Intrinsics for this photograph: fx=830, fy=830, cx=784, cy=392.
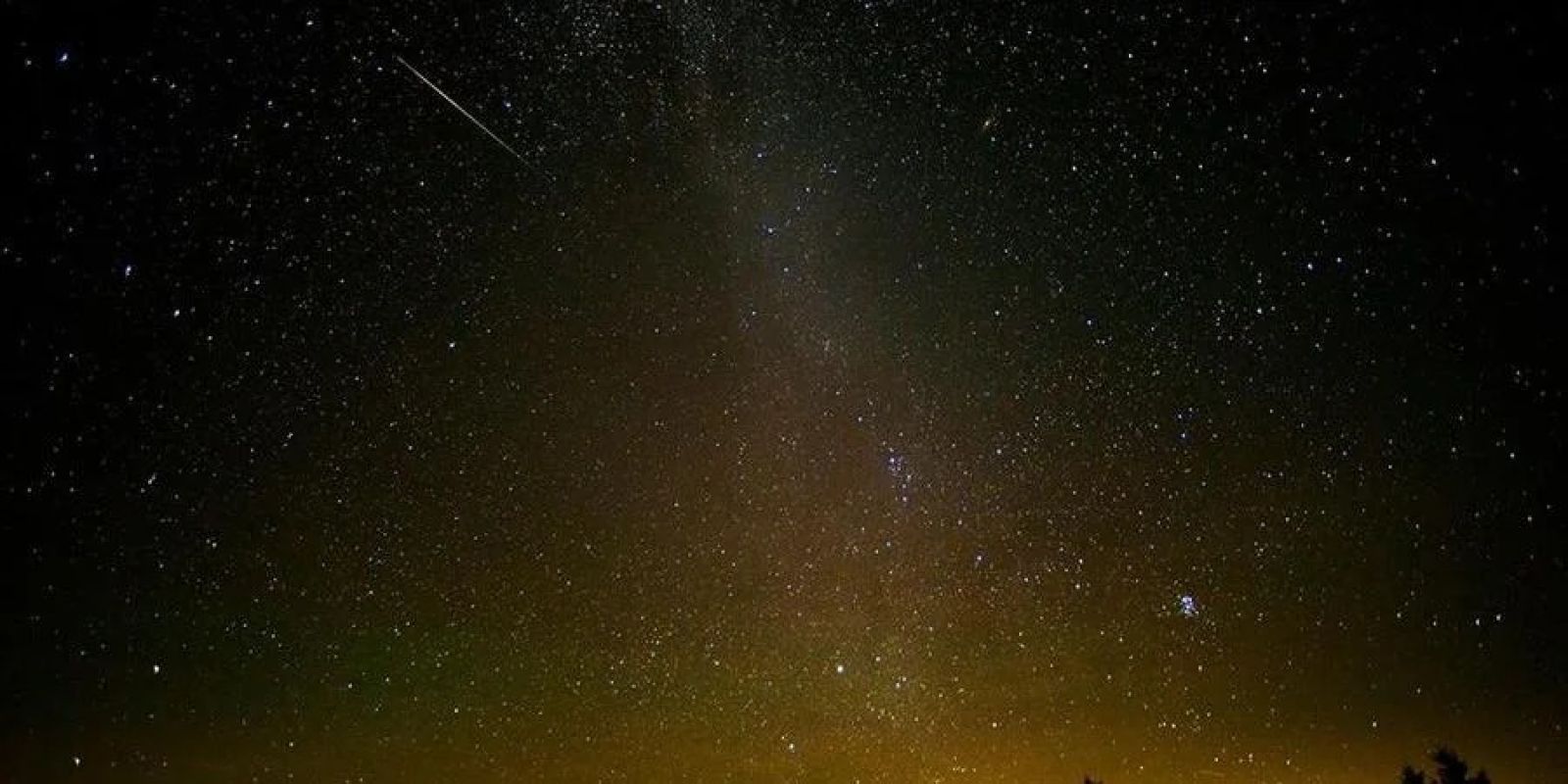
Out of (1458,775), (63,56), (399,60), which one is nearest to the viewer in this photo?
(63,56)

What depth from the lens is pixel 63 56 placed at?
103 inches

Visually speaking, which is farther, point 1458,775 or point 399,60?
point 1458,775

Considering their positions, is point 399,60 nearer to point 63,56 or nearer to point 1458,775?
point 63,56

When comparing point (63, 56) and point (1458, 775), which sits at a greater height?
point (1458, 775)

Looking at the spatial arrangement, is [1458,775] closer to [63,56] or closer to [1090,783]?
[1090,783]

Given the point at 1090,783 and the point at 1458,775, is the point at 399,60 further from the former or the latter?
the point at 1090,783

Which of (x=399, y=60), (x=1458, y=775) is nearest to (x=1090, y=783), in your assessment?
(x=1458, y=775)

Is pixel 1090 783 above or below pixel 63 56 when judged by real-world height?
above

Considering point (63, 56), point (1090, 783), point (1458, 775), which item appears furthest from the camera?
point (1090, 783)

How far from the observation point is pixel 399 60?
3.75m

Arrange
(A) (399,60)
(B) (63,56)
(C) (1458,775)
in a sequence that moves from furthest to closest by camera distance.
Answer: (C) (1458,775) → (A) (399,60) → (B) (63,56)

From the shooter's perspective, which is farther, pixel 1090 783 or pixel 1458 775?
pixel 1090 783

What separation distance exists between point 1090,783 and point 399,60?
1977 cm

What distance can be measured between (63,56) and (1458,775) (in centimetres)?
1836
